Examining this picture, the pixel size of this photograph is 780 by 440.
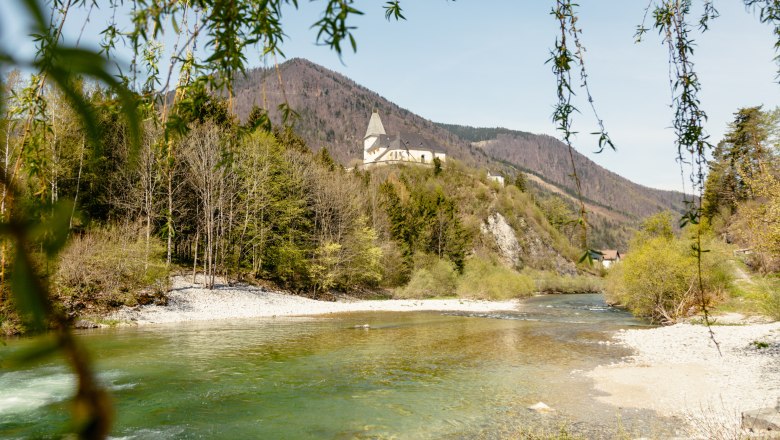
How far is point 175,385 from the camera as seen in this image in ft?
42.0

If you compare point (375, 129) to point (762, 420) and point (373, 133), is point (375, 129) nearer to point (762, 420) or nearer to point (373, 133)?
point (373, 133)

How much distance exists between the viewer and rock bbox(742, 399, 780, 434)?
346 inches

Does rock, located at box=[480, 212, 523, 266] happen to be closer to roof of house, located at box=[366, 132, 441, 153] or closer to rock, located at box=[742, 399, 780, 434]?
roof of house, located at box=[366, 132, 441, 153]

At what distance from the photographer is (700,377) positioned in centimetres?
1447

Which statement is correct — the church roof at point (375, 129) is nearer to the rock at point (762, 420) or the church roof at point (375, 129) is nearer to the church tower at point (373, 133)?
the church tower at point (373, 133)

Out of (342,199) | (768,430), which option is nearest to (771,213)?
(768,430)

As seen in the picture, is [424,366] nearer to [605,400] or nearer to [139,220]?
[605,400]

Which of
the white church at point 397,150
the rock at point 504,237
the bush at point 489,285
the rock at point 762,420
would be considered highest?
the white church at point 397,150

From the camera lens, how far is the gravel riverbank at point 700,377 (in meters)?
10.8

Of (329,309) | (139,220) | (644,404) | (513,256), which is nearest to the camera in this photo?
(644,404)

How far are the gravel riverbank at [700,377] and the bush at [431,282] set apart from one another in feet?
98.1

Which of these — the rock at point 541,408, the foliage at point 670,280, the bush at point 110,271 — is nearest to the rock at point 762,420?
the rock at point 541,408

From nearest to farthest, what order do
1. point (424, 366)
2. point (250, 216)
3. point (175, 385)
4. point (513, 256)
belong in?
point (175, 385)
point (424, 366)
point (250, 216)
point (513, 256)

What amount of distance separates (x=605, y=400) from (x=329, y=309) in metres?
26.1
